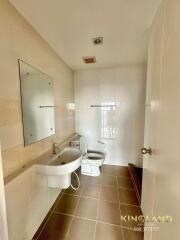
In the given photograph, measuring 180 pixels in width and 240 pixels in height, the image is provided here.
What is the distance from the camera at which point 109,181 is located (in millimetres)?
2238

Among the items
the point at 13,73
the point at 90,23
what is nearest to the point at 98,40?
the point at 90,23

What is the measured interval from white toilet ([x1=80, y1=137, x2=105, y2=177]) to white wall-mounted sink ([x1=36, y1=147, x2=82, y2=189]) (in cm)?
61

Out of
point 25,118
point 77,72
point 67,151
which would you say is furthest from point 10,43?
point 77,72

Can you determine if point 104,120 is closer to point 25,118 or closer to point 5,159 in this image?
point 25,118

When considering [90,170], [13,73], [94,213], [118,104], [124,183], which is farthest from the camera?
[118,104]

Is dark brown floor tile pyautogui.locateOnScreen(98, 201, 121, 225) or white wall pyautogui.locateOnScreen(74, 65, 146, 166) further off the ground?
white wall pyautogui.locateOnScreen(74, 65, 146, 166)

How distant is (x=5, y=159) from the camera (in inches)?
38.9

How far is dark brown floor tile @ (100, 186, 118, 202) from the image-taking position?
70.6 inches

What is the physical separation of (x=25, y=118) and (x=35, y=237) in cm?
124

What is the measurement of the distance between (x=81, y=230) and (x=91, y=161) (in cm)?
106

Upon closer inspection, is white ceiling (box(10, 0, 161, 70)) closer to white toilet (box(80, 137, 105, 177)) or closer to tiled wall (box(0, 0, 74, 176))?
tiled wall (box(0, 0, 74, 176))

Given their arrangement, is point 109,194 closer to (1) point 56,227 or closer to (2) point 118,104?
(1) point 56,227

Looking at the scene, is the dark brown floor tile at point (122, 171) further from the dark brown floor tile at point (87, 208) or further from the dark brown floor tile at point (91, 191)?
the dark brown floor tile at point (87, 208)

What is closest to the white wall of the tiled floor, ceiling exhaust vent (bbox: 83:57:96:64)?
ceiling exhaust vent (bbox: 83:57:96:64)
